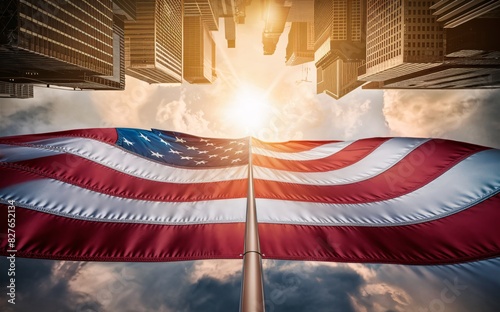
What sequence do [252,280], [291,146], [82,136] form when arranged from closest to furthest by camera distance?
1. [252,280]
2. [82,136]
3. [291,146]

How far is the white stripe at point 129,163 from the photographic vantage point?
9.87 m

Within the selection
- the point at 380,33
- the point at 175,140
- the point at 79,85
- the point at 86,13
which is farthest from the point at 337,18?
the point at 175,140

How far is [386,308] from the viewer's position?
15.3 feet

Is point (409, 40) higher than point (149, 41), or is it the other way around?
point (149, 41)

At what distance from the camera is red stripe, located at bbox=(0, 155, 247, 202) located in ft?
27.3

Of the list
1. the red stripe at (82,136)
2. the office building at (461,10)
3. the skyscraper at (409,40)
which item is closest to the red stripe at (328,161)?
the red stripe at (82,136)

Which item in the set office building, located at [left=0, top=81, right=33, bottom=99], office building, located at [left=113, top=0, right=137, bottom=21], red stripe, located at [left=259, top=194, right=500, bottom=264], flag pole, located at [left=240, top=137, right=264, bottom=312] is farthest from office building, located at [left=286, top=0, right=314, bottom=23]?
flag pole, located at [left=240, top=137, right=264, bottom=312]

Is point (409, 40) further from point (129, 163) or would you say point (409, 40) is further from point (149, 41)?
point (129, 163)

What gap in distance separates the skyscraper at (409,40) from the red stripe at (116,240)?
5165 inches

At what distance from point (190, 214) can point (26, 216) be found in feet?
11.8

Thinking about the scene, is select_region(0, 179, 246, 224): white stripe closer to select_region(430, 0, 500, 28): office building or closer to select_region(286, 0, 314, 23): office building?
select_region(430, 0, 500, 28): office building

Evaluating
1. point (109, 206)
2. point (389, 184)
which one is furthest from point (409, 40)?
point (109, 206)

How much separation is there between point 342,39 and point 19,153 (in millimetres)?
186291

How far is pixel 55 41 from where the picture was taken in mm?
101500
